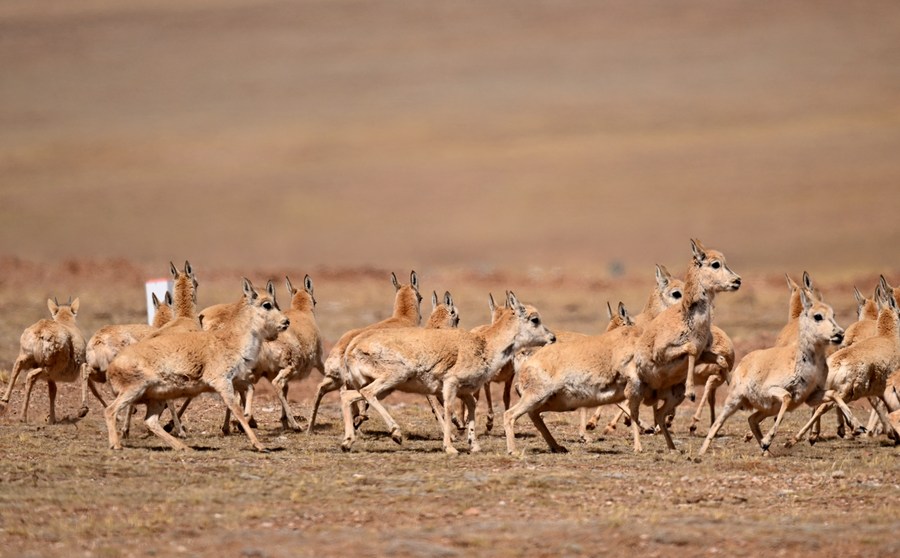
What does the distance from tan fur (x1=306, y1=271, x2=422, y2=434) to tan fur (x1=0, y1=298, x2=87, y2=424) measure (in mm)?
3589

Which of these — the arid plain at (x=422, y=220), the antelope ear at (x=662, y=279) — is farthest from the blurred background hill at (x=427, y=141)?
the antelope ear at (x=662, y=279)

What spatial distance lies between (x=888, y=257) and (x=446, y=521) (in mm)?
66066

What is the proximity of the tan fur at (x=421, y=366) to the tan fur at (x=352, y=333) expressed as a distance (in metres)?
0.76

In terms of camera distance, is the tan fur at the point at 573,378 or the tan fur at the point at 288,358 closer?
the tan fur at the point at 573,378

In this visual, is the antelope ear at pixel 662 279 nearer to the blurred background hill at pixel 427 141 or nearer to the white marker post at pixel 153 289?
the white marker post at pixel 153 289

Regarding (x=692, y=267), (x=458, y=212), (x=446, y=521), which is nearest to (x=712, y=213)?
(x=458, y=212)

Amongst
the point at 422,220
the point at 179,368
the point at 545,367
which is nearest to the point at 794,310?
the point at 545,367

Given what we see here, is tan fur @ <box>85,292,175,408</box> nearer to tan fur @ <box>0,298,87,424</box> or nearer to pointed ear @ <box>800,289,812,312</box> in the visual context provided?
tan fur @ <box>0,298,87,424</box>

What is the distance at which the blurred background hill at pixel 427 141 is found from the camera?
308 feet

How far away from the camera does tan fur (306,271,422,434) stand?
64.7 feet

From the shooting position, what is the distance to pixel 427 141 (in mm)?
123000

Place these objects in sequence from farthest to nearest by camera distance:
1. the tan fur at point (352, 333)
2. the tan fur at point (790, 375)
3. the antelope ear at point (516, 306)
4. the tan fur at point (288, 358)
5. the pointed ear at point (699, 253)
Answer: the tan fur at point (288, 358) < the tan fur at point (352, 333) < the pointed ear at point (699, 253) < the antelope ear at point (516, 306) < the tan fur at point (790, 375)

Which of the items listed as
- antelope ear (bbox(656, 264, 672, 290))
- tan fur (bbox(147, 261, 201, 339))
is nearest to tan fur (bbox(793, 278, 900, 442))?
antelope ear (bbox(656, 264, 672, 290))

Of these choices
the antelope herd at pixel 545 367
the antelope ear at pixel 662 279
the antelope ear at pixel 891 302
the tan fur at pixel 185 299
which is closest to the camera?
the antelope herd at pixel 545 367
